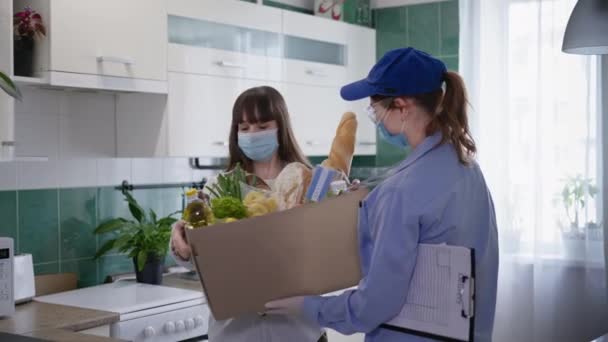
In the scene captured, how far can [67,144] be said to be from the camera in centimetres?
343

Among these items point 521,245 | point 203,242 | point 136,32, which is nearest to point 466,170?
point 203,242

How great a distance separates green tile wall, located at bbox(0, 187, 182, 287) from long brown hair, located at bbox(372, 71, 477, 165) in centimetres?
194

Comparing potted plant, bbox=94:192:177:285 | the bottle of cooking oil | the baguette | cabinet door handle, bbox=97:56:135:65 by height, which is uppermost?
cabinet door handle, bbox=97:56:135:65

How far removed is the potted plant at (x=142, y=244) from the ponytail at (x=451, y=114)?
6.32 feet

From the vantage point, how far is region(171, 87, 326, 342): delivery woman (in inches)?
89.2

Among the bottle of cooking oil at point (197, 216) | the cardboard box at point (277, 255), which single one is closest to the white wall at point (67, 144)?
the bottle of cooking oil at point (197, 216)

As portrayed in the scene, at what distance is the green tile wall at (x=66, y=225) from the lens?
3.26m

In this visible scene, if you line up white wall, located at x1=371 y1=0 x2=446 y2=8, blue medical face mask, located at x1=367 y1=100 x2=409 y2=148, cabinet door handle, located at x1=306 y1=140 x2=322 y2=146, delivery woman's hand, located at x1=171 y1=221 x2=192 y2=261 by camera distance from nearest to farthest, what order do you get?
blue medical face mask, located at x1=367 y1=100 x2=409 y2=148
delivery woman's hand, located at x1=171 y1=221 x2=192 y2=261
cabinet door handle, located at x1=306 y1=140 x2=322 y2=146
white wall, located at x1=371 y1=0 x2=446 y2=8

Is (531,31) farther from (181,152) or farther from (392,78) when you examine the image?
(392,78)

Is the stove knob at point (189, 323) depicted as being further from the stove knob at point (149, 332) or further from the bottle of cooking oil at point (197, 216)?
the bottle of cooking oil at point (197, 216)

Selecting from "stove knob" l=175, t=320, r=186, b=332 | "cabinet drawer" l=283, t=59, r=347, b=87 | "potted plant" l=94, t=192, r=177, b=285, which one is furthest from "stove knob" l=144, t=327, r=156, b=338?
"cabinet drawer" l=283, t=59, r=347, b=87

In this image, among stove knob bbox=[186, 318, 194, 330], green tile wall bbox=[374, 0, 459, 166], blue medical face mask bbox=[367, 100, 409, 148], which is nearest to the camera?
blue medical face mask bbox=[367, 100, 409, 148]

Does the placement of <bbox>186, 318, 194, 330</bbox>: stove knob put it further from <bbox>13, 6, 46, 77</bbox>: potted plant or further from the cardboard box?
the cardboard box

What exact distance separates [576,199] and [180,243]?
244 cm
